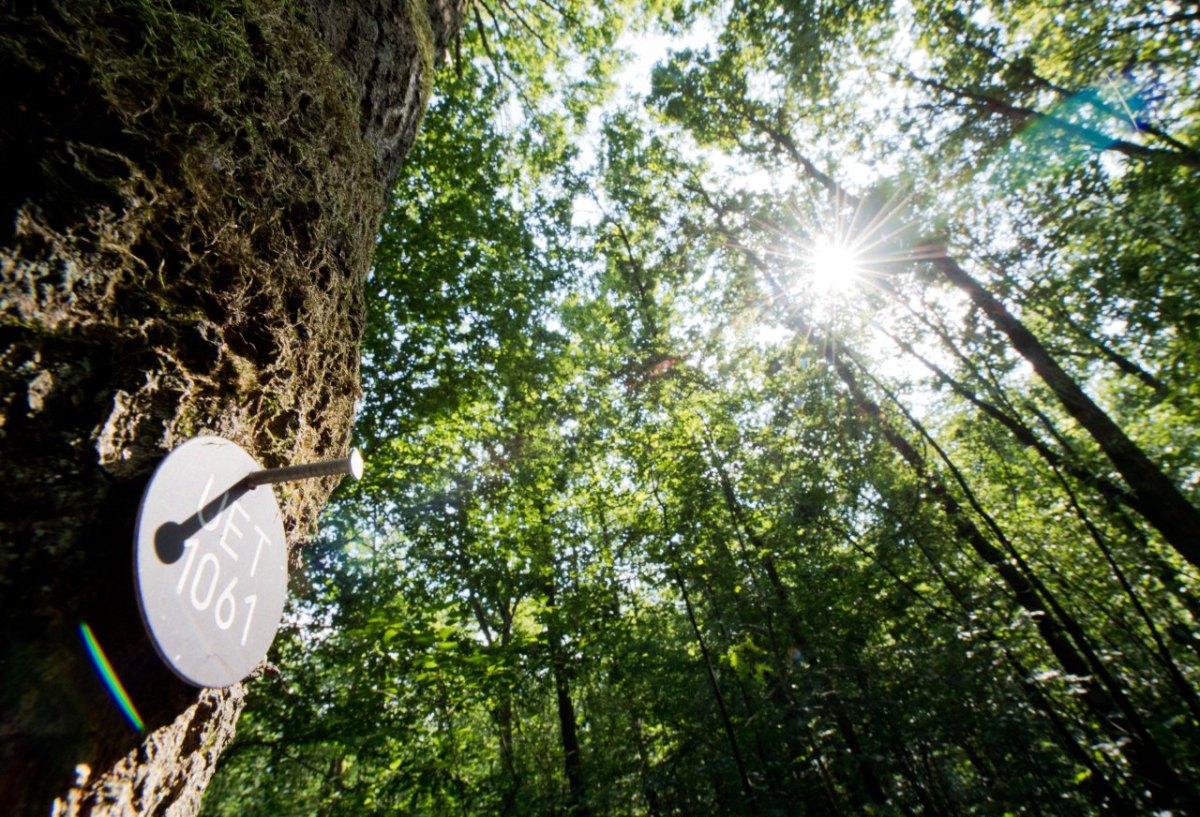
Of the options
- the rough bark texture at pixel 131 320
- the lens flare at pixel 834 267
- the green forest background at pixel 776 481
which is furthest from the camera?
the lens flare at pixel 834 267

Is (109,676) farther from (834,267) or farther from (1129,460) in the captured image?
(834,267)

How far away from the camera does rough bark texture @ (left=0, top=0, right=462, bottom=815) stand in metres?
0.76

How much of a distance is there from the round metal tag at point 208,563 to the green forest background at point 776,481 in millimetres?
2986

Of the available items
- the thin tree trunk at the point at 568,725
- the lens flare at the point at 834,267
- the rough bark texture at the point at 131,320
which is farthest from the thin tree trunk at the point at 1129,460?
the rough bark texture at the point at 131,320

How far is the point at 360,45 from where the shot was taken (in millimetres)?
2311

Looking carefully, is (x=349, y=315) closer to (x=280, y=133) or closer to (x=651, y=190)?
(x=280, y=133)

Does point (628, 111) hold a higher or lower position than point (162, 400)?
higher

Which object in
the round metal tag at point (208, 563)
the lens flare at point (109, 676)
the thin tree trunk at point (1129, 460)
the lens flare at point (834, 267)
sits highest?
the lens flare at point (834, 267)

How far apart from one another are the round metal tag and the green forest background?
299 cm

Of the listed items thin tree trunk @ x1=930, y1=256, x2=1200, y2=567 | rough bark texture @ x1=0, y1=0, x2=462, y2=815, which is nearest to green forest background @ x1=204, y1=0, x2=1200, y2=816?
thin tree trunk @ x1=930, y1=256, x2=1200, y2=567

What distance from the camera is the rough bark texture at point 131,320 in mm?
760

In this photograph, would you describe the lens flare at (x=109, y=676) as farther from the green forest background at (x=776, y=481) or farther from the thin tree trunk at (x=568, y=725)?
the thin tree trunk at (x=568, y=725)

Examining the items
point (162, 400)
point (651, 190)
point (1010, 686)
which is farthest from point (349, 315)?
point (651, 190)

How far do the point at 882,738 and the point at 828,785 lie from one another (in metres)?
0.67
